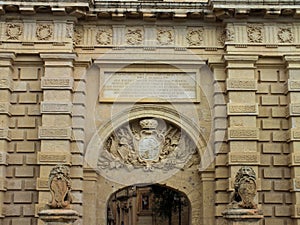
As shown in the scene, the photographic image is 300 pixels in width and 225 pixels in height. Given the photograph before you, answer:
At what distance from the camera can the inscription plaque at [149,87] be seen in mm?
15953

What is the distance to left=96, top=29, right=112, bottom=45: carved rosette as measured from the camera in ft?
52.9

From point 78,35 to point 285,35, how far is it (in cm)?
587

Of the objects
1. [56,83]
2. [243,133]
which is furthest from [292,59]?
[56,83]

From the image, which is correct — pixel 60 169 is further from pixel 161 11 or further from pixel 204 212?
→ pixel 161 11

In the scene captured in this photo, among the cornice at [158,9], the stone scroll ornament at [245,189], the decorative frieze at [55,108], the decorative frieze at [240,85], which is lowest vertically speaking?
the stone scroll ornament at [245,189]

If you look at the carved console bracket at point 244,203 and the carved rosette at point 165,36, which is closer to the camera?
the carved console bracket at point 244,203

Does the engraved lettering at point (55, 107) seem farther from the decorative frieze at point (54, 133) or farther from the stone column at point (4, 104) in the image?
the stone column at point (4, 104)

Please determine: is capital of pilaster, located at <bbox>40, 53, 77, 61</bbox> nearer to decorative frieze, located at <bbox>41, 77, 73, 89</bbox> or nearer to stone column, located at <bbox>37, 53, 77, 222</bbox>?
stone column, located at <bbox>37, 53, 77, 222</bbox>

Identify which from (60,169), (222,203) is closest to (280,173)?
(222,203)

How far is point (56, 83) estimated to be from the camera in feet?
50.6

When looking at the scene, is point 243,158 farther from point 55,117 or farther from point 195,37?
point 55,117

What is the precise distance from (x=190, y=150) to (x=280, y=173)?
2556 mm

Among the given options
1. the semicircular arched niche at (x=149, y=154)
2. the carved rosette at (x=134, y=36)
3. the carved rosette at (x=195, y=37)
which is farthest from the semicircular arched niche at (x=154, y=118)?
the carved rosette at (x=195, y=37)

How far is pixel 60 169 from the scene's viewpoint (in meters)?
13.5
